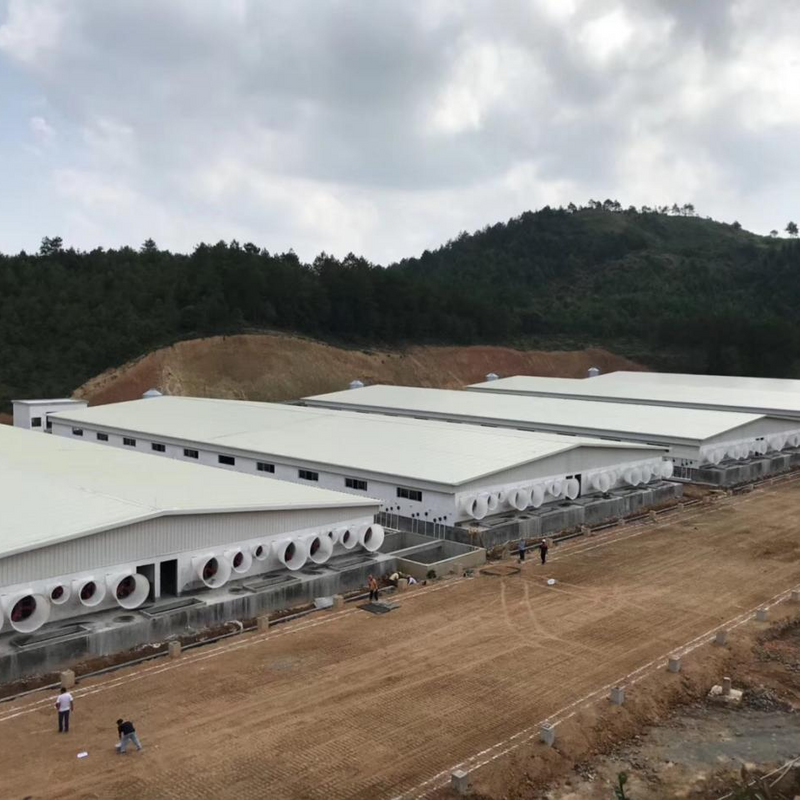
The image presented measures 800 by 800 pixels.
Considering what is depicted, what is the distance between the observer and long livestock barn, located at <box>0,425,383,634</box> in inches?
798

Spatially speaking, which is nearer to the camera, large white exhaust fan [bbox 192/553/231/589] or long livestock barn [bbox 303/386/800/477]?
large white exhaust fan [bbox 192/553/231/589]

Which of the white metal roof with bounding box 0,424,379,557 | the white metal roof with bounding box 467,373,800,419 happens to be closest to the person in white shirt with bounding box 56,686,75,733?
the white metal roof with bounding box 0,424,379,557

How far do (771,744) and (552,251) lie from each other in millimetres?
167418

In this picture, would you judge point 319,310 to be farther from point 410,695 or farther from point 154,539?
point 410,695

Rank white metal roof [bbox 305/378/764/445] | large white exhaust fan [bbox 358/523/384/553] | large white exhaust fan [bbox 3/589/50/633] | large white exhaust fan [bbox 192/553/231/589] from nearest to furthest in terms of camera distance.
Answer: large white exhaust fan [bbox 3/589/50/633]
large white exhaust fan [bbox 192/553/231/589]
large white exhaust fan [bbox 358/523/384/553]
white metal roof [bbox 305/378/764/445]

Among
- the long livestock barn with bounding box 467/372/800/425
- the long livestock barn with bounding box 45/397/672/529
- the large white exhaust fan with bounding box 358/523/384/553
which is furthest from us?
the long livestock barn with bounding box 467/372/800/425

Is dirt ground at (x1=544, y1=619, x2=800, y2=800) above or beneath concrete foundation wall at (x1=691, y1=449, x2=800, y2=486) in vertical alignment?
beneath

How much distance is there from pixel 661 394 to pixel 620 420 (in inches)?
699

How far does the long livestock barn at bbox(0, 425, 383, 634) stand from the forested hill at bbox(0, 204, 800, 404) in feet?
155

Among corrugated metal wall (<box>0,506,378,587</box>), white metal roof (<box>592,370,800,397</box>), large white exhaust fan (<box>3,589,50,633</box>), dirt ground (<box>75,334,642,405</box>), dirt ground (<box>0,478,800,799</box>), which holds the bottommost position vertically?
dirt ground (<box>0,478,800,799</box>)

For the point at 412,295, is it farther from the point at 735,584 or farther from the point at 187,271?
the point at 735,584

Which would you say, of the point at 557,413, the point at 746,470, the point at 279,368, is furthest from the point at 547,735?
the point at 279,368

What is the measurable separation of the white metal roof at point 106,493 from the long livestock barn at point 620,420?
2405cm

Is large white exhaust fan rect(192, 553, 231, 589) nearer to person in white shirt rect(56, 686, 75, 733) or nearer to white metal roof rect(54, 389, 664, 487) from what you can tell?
person in white shirt rect(56, 686, 75, 733)
